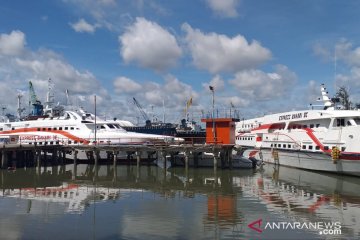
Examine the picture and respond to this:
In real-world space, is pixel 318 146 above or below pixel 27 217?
above

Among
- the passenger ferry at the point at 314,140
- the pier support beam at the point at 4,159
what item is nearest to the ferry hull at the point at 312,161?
the passenger ferry at the point at 314,140

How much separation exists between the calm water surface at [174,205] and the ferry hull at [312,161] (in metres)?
1.02

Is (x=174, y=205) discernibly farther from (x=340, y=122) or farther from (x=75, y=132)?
(x=75, y=132)

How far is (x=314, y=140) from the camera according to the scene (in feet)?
123

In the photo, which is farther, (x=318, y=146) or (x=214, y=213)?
(x=318, y=146)

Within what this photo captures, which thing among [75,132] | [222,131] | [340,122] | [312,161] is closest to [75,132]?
[75,132]

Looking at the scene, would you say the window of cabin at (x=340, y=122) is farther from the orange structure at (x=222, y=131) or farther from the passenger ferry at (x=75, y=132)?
the passenger ferry at (x=75, y=132)

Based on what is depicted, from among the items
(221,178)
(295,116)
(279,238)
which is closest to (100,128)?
(221,178)

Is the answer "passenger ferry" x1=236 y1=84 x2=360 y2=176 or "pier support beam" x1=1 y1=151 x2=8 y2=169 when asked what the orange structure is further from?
"pier support beam" x1=1 y1=151 x2=8 y2=169

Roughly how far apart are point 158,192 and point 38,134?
2966cm

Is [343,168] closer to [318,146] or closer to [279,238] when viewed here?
[318,146]

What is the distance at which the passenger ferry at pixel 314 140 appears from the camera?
3409 cm

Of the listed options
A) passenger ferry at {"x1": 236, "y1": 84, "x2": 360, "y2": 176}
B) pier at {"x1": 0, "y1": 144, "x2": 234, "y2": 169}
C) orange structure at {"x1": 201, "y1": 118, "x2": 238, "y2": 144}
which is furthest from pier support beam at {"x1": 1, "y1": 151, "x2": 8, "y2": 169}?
passenger ferry at {"x1": 236, "y1": 84, "x2": 360, "y2": 176}

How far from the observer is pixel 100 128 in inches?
1949
